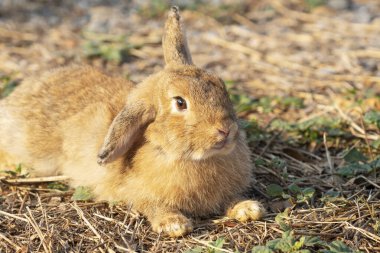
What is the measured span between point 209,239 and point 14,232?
1.50 metres

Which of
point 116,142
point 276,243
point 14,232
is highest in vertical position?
point 116,142

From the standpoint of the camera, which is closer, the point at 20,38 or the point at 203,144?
the point at 203,144

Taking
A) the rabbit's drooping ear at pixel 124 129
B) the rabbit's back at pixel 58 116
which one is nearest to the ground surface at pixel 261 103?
the rabbit's back at pixel 58 116

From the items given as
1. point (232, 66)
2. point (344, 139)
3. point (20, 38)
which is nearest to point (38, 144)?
point (344, 139)

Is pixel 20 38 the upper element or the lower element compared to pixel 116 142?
lower

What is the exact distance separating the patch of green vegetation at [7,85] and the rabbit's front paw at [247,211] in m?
3.47

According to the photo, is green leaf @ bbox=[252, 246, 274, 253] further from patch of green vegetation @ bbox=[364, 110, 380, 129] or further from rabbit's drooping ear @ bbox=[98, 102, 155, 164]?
patch of green vegetation @ bbox=[364, 110, 380, 129]

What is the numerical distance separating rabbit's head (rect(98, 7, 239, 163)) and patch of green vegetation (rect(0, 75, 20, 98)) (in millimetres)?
2734

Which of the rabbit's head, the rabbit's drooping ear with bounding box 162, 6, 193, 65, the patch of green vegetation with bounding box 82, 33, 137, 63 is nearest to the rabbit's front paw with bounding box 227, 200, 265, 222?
the rabbit's head

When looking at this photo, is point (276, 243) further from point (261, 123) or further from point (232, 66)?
point (232, 66)

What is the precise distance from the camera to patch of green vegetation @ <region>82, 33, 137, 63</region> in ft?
27.9

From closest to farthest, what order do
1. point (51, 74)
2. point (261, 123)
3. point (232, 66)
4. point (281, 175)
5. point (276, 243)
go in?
point (276, 243) → point (281, 175) → point (51, 74) → point (261, 123) → point (232, 66)

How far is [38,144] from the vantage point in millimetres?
5613

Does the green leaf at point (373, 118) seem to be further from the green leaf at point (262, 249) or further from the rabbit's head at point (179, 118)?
the green leaf at point (262, 249)
